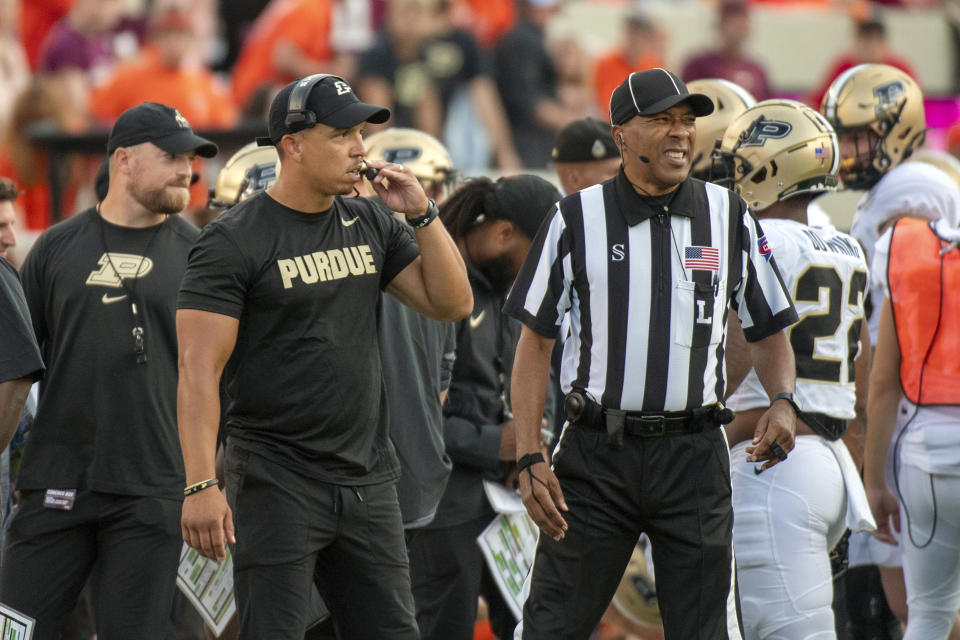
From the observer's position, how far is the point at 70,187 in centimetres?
1066

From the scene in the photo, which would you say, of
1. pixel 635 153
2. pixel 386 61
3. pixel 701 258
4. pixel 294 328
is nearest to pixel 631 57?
pixel 386 61

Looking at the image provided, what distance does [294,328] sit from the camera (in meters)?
4.56

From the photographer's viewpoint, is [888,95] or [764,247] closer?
[764,247]

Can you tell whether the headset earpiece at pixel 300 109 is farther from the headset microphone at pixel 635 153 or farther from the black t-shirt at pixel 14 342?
the black t-shirt at pixel 14 342

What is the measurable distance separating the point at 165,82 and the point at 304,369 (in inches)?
299

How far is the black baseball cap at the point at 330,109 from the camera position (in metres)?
4.58

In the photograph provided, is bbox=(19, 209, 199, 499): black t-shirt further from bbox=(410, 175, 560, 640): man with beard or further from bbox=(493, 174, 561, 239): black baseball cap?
bbox=(493, 174, 561, 239): black baseball cap

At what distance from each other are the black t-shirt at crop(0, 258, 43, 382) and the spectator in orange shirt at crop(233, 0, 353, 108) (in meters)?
7.49

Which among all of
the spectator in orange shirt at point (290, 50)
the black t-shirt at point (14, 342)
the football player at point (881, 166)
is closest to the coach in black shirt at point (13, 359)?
the black t-shirt at point (14, 342)

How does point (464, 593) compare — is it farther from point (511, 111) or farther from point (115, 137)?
point (511, 111)

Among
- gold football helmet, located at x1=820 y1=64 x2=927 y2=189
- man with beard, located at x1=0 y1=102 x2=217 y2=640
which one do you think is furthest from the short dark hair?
gold football helmet, located at x1=820 y1=64 x2=927 y2=189

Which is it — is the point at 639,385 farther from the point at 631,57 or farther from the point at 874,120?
the point at 631,57

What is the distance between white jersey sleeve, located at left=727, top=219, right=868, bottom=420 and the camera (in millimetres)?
5227

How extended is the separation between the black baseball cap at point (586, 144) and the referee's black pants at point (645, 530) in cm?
247
